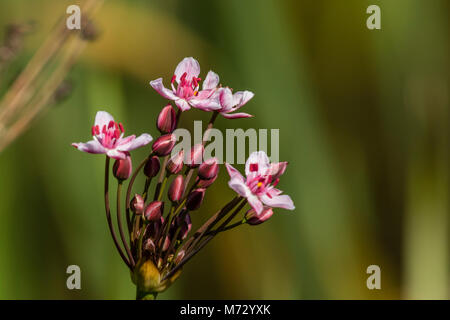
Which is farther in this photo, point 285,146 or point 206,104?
point 285,146

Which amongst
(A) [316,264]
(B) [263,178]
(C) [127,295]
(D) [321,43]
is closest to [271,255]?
(A) [316,264]

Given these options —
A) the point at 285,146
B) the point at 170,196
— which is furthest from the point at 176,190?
the point at 285,146

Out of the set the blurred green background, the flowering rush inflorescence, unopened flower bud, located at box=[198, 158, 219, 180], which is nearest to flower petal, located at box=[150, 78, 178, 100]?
the flowering rush inflorescence

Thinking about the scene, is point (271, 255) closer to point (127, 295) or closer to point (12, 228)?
point (127, 295)

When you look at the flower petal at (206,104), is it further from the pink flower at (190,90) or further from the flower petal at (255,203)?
the flower petal at (255,203)

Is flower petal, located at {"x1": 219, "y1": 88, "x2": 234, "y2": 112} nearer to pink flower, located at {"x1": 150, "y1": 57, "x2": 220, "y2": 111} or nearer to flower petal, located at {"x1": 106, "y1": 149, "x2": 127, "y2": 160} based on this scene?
pink flower, located at {"x1": 150, "y1": 57, "x2": 220, "y2": 111}

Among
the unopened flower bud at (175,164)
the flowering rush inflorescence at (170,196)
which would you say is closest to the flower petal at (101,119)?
the flowering rush inflorescence at (170,196)

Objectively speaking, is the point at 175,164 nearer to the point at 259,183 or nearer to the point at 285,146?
the point at 259,183
